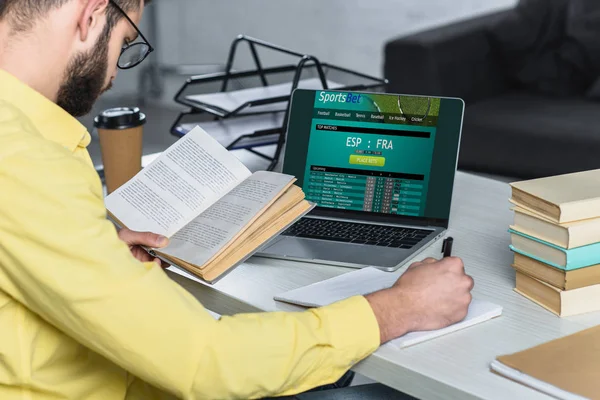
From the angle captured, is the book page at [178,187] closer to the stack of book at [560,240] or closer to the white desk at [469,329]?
the white desk at [469,329]

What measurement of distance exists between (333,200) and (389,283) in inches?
14.2

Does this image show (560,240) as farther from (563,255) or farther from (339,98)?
(339,98)

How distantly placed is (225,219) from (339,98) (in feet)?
1.32

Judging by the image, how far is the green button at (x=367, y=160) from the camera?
153 cm

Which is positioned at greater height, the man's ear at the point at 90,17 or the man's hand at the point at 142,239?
the man's ear at the point at 90,17

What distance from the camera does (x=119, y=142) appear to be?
167 centimetres

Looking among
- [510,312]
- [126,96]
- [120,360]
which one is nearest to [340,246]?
[510,312]

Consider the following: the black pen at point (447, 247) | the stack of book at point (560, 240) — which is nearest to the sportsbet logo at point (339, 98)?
the black pen at point (447, 247)

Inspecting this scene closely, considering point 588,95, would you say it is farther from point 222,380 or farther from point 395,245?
point 222,380

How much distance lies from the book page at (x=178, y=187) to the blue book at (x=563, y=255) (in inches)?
18.9

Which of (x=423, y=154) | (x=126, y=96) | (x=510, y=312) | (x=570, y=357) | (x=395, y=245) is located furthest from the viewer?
(x=126, y=96)

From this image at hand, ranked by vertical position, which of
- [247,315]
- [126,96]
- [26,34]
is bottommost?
[126,96]

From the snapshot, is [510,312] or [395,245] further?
[395,245]

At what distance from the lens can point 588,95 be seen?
3023 mm
